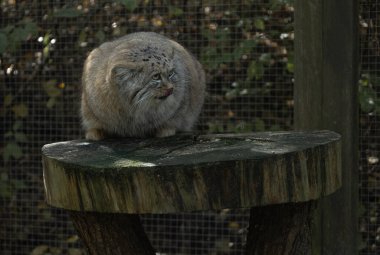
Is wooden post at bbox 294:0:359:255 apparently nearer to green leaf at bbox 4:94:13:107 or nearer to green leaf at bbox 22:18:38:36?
green leaf at bbox 22:18:38:36

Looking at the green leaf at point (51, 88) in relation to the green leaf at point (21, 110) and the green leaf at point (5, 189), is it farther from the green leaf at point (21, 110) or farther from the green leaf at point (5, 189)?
the green leaf at point (5, 189)

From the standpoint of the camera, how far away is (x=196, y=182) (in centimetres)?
239

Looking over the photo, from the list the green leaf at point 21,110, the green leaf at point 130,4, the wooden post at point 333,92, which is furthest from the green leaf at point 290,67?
the green leaf at point 21,110

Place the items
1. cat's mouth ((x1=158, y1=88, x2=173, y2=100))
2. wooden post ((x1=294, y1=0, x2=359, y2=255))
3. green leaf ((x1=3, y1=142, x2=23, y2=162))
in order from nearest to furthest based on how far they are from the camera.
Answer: cat's mouth ((x1=158, y1=88, x2=173, y2=100))
wooden post ((x1=294, y1=0, x2=359, y2=255))
green leaf ((x1=3, y1=142, x2=23, y2=162))

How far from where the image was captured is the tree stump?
240cm

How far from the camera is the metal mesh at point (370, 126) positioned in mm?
4121

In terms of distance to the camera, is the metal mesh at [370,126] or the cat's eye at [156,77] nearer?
the cat's eye at [156,77]

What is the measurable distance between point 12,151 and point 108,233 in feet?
6.92

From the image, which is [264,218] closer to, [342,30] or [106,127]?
[106,127]

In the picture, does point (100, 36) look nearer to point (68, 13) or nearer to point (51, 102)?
point (68, 13)

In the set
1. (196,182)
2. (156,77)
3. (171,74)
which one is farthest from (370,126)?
(196,182)

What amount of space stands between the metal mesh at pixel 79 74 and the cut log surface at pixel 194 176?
172 cm

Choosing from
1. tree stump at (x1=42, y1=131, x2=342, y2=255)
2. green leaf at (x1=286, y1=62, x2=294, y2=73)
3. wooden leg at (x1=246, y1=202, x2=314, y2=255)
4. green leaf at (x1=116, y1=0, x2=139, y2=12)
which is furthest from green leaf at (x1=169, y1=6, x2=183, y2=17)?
wooden leg at (x1=246, y1=202, x2=314, y2=255)

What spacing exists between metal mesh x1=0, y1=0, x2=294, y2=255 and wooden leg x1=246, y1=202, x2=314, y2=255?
1.52m
